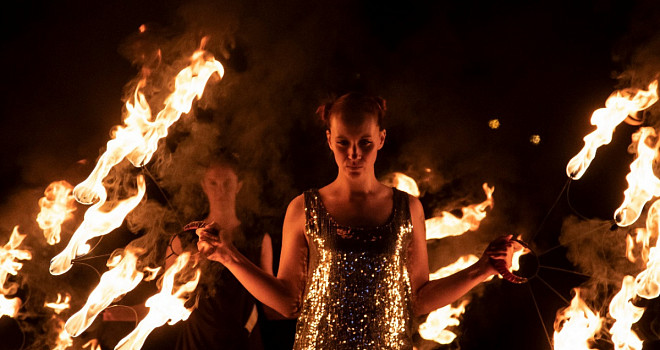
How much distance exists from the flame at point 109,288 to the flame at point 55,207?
41cm

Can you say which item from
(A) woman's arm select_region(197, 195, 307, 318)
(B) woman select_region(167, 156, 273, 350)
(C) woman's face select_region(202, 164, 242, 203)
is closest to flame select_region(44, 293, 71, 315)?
(B) woman select_region(167, 156, 273, 350)

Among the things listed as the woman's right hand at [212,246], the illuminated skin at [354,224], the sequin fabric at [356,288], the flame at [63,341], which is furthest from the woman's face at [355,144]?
the flame at [63,341]

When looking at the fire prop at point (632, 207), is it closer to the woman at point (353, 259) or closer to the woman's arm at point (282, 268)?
the woman at point (353, 259)

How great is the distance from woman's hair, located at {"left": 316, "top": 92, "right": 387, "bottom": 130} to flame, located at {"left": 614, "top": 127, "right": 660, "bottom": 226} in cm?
118

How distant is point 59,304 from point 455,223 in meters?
2.02

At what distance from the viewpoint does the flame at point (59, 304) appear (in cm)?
323

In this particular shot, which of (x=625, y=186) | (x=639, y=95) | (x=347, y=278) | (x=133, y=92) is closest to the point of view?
(x=347, y=278)

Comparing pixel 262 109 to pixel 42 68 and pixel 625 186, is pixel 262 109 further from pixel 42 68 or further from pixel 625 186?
pixel 625 186

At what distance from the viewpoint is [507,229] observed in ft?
11.6

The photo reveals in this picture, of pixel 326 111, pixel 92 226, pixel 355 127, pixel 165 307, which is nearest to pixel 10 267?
pixel 92 226

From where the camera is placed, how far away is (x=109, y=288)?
276 centimetres

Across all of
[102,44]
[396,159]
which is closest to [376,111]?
[396,159]

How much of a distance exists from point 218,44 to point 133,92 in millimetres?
491

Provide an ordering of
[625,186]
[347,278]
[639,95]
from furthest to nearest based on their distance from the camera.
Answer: [625,186] → [639,95] → [347,278]
